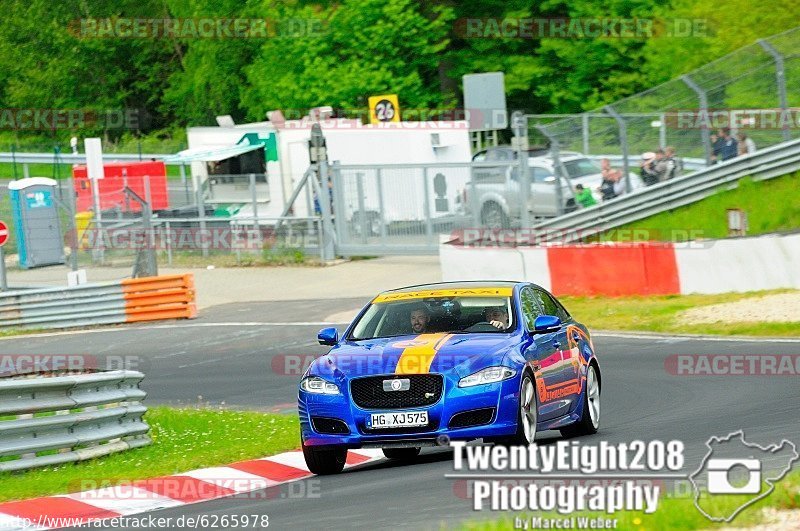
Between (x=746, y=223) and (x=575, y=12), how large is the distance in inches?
1034

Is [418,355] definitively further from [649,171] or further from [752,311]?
[649,171]

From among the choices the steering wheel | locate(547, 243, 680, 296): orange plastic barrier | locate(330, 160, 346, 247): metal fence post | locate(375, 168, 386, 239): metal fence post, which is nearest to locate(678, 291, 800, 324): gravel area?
locate(547, 243, 680, 296): orange plastic barrier

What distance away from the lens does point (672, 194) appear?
2798 centimetres

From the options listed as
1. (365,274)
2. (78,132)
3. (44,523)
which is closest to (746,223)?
(365,274)

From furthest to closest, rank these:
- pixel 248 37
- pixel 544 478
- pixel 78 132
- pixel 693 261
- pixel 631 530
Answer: pixel 78 132, pixel 248 37, pixel 693 261, pixel 544 478, pixel 631 530

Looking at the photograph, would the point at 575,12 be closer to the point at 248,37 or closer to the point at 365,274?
the point at 248,37

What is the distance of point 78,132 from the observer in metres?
70.5

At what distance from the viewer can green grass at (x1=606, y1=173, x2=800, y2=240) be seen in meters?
26.0

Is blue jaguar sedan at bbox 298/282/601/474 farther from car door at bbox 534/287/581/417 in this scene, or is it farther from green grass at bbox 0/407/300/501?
green grass at bbox 0/407/300/501

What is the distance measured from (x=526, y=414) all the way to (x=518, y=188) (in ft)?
59.3

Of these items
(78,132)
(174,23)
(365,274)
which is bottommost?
(365,274)

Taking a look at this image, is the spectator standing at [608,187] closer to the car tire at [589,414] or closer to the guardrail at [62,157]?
the car tire at [589,414]

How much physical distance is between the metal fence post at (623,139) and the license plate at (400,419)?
54.4 feet

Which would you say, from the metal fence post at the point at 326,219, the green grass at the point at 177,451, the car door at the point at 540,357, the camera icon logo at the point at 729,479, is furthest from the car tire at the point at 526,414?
the metal fence post at the point at 326,219
